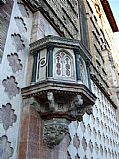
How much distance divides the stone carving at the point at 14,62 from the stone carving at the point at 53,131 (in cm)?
85

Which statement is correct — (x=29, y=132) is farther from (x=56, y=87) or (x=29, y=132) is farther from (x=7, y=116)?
(x=56, y=87)

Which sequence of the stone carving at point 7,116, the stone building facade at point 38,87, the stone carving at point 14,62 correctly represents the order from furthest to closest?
the stone carving at point 14,62, the stone building facade at point 38,87, the stone carving at point 7,116

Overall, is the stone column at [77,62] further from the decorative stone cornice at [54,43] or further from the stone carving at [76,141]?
the stone carving at [76,141]

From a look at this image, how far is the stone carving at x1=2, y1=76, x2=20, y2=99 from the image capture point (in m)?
3.07

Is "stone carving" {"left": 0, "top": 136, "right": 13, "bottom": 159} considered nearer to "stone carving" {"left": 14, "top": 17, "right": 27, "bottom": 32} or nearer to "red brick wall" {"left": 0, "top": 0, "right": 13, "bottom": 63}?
"red brick wall" {"left": 0, "top": 0, "right": 13, "bottom": 63}

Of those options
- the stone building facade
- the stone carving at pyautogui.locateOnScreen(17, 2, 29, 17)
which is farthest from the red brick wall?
the stone carving at pyautogui.locateOnScreen(17, 2, 29, 17)

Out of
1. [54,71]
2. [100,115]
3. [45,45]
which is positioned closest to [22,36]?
[45,45]

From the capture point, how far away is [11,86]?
3180mm

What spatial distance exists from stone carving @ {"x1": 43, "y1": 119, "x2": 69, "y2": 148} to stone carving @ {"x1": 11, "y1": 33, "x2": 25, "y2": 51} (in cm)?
117

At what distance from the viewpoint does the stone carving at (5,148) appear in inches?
107

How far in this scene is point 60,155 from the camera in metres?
3.31

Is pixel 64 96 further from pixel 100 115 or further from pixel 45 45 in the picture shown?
pixel 100 115

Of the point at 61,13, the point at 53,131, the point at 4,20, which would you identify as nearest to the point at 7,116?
the point at 53,131

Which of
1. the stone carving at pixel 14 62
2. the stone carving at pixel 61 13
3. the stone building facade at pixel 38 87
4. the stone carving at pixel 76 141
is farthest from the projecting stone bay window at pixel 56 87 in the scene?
the stone carving at pixel 61 13
